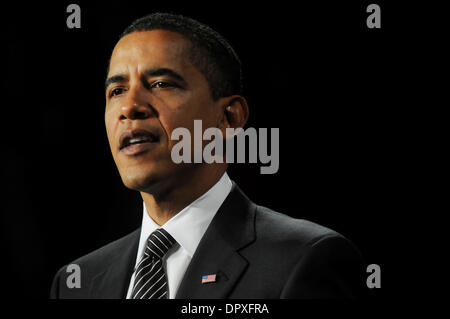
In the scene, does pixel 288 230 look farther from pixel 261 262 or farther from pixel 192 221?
pixel 192 221

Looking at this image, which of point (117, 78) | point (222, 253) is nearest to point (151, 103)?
point (117, 78)

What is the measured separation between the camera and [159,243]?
2.42 metres

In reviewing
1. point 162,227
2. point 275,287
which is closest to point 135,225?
point 162,227

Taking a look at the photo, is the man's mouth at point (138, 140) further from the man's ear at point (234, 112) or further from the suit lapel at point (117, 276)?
the suit lapel at point (117, 276)

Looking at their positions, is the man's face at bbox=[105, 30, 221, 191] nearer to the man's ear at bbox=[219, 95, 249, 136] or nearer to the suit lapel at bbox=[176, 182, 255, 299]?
the man's ear at bbox=[219, 95, 249, 136]

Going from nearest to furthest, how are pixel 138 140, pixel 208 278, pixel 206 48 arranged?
pixel 208 278
pixel 138 140
pixel 206 48

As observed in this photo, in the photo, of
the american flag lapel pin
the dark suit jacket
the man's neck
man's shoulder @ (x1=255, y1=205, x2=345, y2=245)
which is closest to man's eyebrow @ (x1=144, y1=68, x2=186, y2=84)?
the man's neck

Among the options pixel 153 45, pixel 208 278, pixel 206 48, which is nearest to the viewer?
pixel 208 278

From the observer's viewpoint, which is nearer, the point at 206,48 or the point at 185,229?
the point at 185,229

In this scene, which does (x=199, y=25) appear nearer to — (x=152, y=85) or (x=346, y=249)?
(x=152, y=85)

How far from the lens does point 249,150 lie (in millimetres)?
2725

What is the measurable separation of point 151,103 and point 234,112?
0.40 m

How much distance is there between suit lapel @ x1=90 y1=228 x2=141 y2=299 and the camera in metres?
2.48

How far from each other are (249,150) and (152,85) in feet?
1.73
